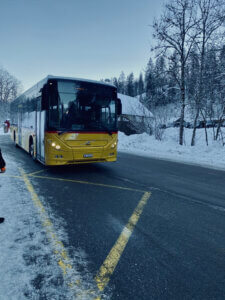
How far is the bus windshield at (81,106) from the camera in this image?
6.89m

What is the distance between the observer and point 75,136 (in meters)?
7.15

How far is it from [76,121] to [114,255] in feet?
17.1

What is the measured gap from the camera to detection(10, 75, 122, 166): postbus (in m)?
6.89

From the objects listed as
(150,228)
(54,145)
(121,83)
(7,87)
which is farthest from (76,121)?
(121,83)

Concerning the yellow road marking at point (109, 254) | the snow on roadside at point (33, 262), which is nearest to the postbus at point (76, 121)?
the yellow road marking at point (109, 254)

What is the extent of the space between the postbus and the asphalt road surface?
36.2 inches

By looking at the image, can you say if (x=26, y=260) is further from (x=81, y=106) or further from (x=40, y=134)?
(x=40, y=134)

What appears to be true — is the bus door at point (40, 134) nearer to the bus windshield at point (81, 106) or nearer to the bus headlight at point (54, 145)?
the bus headlight at point (54, 145)

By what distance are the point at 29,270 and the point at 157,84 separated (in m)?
18.1

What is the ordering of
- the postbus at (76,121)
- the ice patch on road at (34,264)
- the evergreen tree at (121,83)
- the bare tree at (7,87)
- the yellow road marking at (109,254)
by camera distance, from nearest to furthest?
the ice patch on road at (34,264) < the yellow road marking at (109,254) < the postbus at (76,121) < the bare tree at (7,87) < the evergreen tree at (121,83)

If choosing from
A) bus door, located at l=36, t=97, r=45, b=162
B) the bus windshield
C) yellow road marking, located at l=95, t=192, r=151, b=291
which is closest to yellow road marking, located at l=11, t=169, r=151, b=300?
yellow road marking, located at l=95, t=192, r=151, b=291

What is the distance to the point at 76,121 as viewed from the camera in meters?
7.19

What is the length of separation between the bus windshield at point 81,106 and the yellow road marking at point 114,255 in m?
4.09

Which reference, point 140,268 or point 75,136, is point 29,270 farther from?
point 75,136
